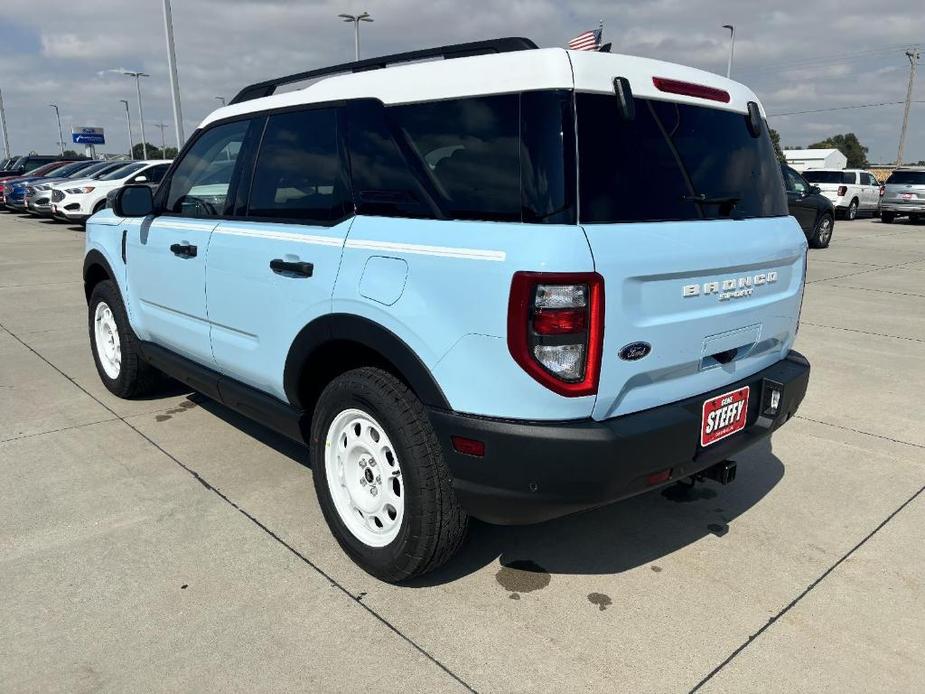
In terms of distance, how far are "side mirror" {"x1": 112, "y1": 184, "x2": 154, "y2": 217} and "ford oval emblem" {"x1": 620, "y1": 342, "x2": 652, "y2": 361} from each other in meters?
2.97

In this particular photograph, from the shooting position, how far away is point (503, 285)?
2.14 meters

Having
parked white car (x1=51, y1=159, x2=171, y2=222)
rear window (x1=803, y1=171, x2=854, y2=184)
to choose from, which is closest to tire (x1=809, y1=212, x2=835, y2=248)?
rear window (x1=803, y1=171, x2=854, y2=184)

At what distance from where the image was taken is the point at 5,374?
18.0 ft

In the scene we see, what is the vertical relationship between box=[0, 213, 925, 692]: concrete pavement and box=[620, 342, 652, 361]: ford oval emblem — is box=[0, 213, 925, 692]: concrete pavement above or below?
below

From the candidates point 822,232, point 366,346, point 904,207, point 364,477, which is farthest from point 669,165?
point 904,207

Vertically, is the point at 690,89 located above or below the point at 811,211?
above

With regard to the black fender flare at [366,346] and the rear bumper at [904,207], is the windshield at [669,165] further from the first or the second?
the rear bumper at [904,207]

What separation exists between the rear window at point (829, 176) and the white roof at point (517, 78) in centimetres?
2297

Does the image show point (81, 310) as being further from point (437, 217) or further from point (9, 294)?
point (437, 217)

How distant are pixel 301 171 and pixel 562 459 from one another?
5.59 ft

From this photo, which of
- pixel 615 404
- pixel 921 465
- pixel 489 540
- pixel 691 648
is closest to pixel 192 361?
pixel 489 540

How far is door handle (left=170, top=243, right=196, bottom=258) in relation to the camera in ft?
11.7

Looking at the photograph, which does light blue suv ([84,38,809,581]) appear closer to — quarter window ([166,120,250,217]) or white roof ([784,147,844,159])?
quarter window ([166,120,250,217])

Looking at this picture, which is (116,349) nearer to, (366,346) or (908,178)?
(366,346)
